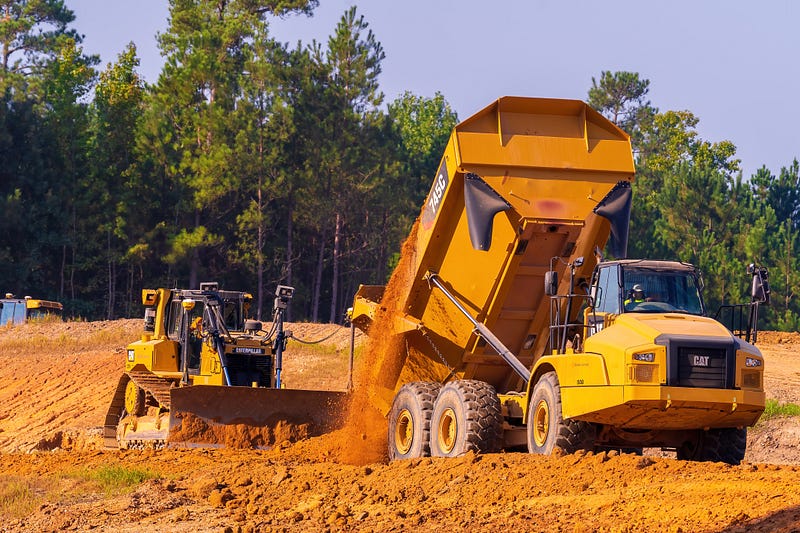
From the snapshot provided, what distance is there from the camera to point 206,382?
19.1m

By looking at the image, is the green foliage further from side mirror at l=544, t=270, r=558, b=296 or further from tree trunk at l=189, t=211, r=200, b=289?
side mirror at l=544, t=270, r=558, b=296

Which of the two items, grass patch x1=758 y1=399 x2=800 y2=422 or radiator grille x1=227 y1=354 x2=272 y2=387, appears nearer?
radiator grille x1=227 y1=354 x2=272 y2=387

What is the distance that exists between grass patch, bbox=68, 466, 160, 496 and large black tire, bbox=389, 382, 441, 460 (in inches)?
128

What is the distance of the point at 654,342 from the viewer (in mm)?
11766

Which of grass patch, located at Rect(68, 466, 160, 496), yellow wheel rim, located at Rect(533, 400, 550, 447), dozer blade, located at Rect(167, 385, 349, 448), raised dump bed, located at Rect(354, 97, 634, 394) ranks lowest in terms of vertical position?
grass patch, located at Rect(68, 466, 160, 496)

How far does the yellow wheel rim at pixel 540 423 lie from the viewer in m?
13.3

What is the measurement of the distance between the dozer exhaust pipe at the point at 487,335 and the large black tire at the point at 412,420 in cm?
108

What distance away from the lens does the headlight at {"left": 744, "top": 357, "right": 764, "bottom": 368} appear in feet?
39.2

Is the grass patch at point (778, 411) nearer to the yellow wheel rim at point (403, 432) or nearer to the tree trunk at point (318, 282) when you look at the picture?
the yellow wheel rim at point (403, 432)

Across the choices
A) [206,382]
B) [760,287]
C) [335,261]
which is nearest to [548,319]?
[760,287]

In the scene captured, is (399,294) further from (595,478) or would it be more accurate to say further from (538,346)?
(595,478)

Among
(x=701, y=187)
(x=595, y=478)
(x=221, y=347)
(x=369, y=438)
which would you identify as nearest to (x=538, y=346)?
(x=369, y=438)

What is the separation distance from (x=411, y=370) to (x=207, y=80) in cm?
3612

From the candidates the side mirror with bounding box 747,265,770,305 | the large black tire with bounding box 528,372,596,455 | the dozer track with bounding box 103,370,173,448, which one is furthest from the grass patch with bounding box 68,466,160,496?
the side mirror with bounding box 747,265,770,305
